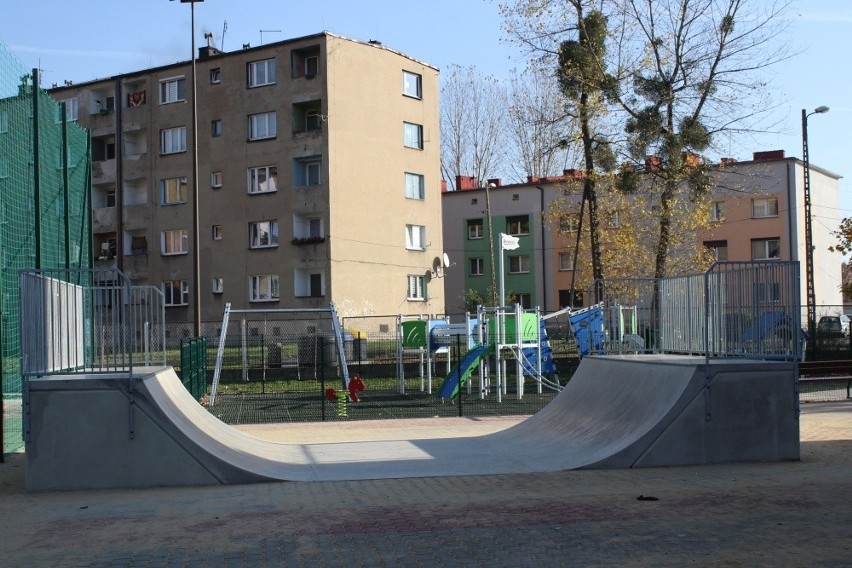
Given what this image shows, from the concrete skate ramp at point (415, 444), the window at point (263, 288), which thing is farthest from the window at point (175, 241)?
the concrete skate ramp at point (415, 444)

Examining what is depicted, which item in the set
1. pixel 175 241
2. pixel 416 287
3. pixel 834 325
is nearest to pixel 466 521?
pixel 834 325

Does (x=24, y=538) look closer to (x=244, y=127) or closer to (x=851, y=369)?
(x=851, y=369)

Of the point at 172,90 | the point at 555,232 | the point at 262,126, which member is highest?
the point at 172,90

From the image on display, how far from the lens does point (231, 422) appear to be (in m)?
19.4

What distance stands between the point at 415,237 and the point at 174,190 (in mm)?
12568

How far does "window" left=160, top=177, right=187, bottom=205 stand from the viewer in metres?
50.4

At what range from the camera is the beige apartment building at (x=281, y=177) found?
153 feet

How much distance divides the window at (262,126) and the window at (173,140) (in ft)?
14.1

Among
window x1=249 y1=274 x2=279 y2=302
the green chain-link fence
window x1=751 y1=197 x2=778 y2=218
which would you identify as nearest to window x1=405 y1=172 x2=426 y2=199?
window x1=249 y1=274 x2=279 y2=302

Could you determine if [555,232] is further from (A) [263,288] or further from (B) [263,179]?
(A) [263,288]

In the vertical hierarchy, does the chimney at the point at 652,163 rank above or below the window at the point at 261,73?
below

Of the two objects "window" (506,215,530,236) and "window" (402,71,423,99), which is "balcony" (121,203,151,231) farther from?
"window" (506,215,530,236)

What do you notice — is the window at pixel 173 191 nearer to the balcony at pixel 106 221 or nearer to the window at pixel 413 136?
the balcony at pixel 106 221

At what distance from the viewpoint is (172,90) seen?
166ft
